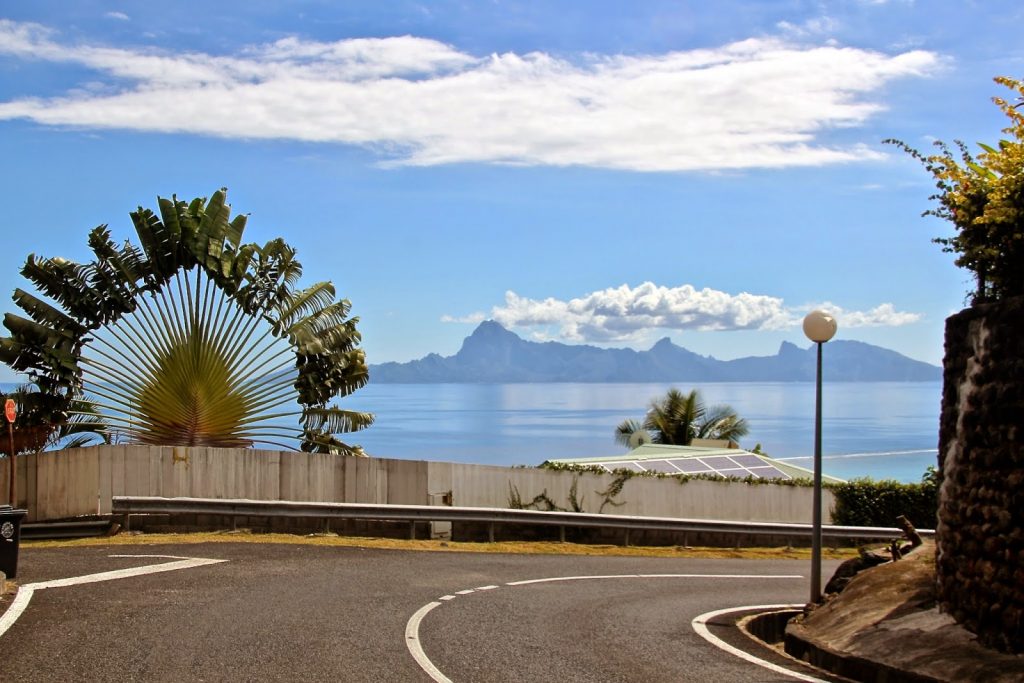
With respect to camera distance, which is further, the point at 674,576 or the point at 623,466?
the point at 623,466

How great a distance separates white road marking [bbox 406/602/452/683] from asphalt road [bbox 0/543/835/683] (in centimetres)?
6

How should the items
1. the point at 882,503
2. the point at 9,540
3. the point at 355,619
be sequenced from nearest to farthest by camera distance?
the point at 355,619 → the point at 9,540 → the point at 882,503

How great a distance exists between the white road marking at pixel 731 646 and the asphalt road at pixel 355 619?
155mm

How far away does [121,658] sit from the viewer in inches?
387

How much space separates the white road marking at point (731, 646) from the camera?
34.8ft

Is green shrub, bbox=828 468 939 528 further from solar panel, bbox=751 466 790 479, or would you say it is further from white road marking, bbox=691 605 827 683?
white road marking, bbox=691 605 827 683

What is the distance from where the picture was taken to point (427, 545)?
20.9m

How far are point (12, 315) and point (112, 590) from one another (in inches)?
539

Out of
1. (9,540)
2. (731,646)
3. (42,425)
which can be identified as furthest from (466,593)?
(42,425)

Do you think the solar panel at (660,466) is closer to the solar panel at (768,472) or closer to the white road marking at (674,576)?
the solar panel at (768,472)

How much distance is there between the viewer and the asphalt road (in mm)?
9820

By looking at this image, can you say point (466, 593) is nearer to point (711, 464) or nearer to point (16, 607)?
point (16, 607)

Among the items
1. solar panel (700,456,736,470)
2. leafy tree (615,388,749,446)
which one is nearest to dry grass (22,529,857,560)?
solar panel (700,456,736,470)

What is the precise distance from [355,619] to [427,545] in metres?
8.70
